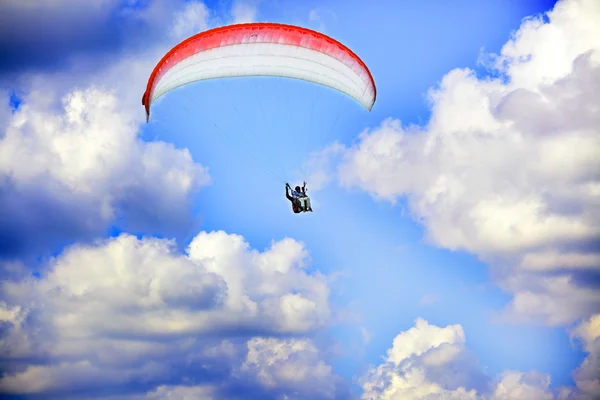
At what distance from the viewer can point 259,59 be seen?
7206cm

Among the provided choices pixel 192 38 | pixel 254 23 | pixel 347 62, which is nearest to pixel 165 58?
pixel 192 38

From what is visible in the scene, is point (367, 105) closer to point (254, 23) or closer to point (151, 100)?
point (254, 23)

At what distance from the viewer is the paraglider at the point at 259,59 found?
69812 millimetres

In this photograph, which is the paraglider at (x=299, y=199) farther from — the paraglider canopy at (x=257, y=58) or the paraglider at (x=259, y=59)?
the paraglider canopy at (x=257, y=58)

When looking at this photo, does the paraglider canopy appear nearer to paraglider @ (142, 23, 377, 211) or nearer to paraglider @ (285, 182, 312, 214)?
paraglider @ (142, 23, 377, 211)

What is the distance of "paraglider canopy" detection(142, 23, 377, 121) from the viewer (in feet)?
229

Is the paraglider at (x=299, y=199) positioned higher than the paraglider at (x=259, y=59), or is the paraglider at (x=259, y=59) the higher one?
the paraglider at (x=259, y=59)

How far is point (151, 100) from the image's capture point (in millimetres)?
69438

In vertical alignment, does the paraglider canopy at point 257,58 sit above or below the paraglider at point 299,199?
above

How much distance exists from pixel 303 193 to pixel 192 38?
14.1 meters

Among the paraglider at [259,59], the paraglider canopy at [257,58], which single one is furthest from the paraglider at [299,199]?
the paraglider canopy at [257,58]

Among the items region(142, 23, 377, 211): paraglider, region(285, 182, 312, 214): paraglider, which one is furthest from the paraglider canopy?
region(285, 182, 312, 214): paraglider

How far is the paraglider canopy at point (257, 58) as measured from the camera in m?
69.8

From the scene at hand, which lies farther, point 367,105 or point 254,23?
point 367,105
